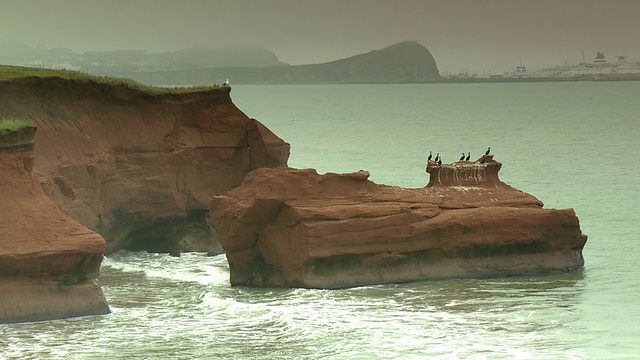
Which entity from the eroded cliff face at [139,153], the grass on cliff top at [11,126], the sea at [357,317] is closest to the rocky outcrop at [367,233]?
the sea at [357,317]

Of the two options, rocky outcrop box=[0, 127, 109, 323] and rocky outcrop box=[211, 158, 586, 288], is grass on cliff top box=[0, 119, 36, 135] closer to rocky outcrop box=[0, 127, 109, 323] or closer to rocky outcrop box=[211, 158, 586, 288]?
rocky outcrop box=[0, 127, 109, 323]

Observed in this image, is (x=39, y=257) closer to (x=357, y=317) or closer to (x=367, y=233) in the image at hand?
(x=357, y=317)

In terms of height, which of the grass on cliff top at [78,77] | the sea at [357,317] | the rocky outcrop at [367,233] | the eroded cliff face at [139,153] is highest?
the grass on cliff top at [78,77]

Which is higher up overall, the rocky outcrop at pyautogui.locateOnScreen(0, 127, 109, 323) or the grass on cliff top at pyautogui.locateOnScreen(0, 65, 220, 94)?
the grass on cliff top at pyautogui.locateOnScreen(0, 65, 220, 94)

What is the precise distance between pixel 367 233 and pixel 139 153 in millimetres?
7897

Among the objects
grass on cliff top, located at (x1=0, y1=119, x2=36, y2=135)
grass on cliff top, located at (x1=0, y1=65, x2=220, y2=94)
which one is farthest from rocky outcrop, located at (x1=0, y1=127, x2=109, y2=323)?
grass on cliff top, located at (x1=0, y1=65, x2=220, y2=94)

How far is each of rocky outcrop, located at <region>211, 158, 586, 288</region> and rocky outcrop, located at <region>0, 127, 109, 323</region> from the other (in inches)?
190

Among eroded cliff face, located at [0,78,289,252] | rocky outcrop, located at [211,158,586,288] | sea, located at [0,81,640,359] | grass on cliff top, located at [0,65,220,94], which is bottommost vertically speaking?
sea, located at [0,81,640,359]

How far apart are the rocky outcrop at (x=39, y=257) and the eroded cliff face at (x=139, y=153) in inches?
163

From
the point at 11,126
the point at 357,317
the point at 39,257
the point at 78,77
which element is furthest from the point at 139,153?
the point at 357,317

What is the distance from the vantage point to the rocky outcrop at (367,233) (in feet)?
105

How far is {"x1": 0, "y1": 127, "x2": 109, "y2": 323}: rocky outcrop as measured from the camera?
91.8 feet

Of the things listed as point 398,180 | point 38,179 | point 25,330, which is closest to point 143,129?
point 38,179

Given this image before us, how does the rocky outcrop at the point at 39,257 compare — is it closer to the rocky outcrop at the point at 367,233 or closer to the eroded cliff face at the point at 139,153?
the eroded cliff face at the point at 139,153
